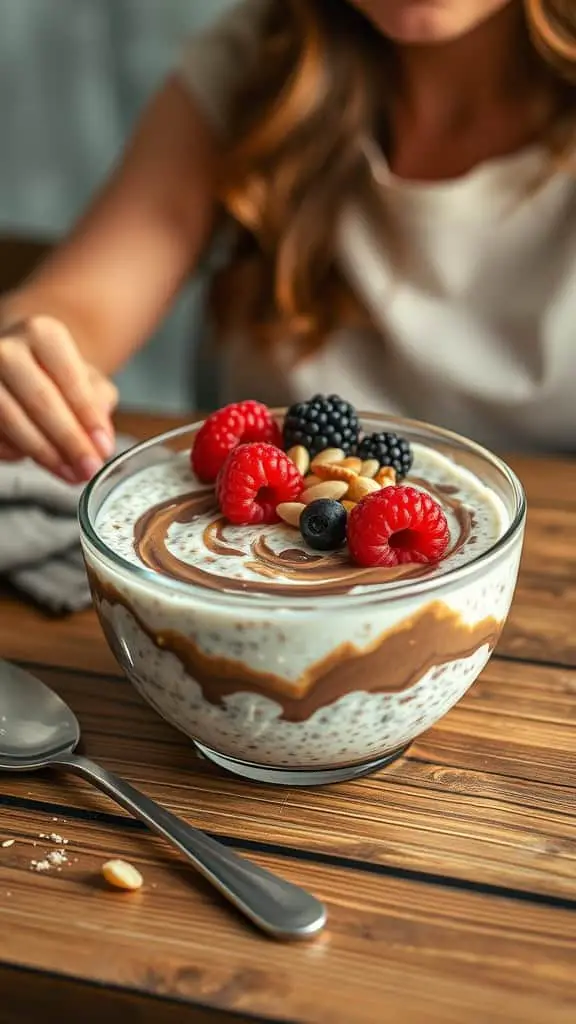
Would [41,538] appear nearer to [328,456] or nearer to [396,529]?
[328,456]

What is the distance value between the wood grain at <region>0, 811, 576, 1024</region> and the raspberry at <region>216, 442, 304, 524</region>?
238 mm

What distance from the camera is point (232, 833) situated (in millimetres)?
746

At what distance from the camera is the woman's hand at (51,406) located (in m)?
1.03

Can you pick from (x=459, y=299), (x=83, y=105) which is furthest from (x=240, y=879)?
(x=83, y=105)

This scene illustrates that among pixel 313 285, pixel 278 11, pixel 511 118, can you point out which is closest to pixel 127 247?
pixel 313 285

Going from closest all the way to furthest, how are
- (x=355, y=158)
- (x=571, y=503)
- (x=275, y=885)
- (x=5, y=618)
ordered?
(x=275, y=885), (x=5, y=618), (x=571, y=503), (x=355, y=158)

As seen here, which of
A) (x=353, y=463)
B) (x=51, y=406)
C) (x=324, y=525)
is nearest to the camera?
(x=324, y=525)

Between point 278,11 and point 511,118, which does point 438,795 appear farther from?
point 278,11

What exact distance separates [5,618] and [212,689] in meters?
0.36

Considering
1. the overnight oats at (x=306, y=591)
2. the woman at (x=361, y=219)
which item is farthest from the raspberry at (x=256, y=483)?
the woman at (x=361, y=219)

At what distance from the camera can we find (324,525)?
0.78 m

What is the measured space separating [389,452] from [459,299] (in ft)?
2.50

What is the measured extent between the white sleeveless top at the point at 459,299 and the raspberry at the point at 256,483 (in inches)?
30.8

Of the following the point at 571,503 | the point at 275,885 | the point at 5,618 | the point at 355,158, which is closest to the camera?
the point at 275,885
